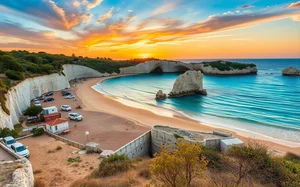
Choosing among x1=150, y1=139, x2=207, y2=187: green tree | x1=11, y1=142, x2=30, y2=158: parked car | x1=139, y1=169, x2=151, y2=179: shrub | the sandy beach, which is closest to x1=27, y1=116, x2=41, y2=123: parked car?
the sandy beach

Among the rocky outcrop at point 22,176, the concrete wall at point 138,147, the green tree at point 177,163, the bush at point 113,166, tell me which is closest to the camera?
the green tree at point 177,163

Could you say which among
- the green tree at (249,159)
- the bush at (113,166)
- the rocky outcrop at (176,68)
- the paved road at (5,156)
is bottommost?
the bush at (113,166)

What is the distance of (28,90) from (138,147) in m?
32.8

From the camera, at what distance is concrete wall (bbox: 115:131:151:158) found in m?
15.7

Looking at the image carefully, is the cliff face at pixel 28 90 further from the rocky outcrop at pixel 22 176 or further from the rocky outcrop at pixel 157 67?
the rocky outcrop at pixel 157 67

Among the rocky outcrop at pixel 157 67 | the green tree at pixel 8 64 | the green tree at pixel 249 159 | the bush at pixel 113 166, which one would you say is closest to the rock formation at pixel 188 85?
the bush at pixel 113 166

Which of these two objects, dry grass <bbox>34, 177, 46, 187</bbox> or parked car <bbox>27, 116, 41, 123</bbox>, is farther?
parked car <bbox>27, 116, 41, 123</bbox>

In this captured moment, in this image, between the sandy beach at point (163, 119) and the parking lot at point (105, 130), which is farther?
the parking lot at point (105, 130)

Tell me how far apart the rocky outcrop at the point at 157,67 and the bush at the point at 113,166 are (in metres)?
105

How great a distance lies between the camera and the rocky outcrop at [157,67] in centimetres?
11693

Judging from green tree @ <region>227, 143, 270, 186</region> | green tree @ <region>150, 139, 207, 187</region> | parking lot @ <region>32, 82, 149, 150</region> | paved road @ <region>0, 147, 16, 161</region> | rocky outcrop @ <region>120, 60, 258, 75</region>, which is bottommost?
parking lot @ <region>32, 82, 149, 150</region>

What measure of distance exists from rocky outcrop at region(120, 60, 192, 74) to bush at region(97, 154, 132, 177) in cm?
10519

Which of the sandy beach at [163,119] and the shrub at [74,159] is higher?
the shrub at [74,159]

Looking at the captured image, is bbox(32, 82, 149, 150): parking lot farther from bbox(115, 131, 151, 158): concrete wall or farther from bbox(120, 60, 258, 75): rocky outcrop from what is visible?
bbox(120, 60, 258, 75): rocky outcrop
